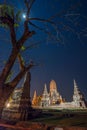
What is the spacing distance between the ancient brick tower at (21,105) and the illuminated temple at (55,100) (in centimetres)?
2056

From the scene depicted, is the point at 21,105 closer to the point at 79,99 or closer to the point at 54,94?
the point at 79,99

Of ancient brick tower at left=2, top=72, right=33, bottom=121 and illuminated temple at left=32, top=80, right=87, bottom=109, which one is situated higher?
illuminated temple at left=32, top=80, right=87, bottom=109

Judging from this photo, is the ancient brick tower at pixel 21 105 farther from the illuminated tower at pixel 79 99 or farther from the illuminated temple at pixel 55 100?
the illuminated tower at pixel 79 99

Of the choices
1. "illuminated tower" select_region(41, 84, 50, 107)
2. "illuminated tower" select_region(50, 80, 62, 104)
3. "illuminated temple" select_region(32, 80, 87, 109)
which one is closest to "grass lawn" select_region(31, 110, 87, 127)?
"illuminated temple" select_region(32, 80, 87, 109)

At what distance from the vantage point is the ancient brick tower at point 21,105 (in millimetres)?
19953

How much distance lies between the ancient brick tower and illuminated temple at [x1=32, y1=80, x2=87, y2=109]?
20565mm

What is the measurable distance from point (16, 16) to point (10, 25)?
903 mm

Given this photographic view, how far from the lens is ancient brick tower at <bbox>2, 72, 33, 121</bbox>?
786 inches

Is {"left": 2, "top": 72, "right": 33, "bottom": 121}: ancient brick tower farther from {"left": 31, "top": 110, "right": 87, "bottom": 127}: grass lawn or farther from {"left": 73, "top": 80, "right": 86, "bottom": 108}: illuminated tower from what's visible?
{"left": 73, "top": 80, "right": 86, "bottom": 108}: illuminated tower

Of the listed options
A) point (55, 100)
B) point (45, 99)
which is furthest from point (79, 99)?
point (45, 99)

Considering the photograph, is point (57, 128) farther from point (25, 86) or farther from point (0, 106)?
point (25, 86)

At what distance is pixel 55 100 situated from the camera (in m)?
56.5

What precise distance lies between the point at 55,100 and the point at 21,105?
122 feet

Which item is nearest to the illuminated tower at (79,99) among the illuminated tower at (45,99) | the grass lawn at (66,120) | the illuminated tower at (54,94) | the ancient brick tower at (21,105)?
the illuminated tower at (54,94)
